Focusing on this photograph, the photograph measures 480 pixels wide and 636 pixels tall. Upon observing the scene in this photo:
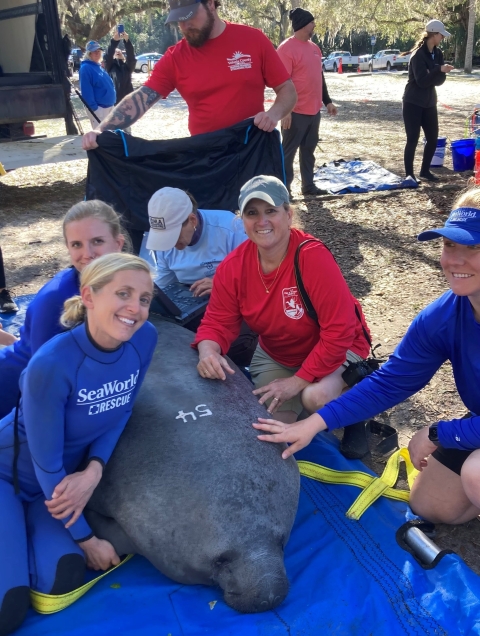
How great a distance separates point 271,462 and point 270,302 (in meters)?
0.98

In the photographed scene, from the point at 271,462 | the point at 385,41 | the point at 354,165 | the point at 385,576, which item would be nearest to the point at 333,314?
the point at 271,462

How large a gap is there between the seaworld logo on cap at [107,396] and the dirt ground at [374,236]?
1615mm

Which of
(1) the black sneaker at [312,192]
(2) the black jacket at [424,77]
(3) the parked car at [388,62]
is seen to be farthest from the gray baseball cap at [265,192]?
(3) the parked car at [388,62]

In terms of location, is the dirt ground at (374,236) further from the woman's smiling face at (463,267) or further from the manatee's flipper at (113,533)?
the manatee's flipper at (113,533)

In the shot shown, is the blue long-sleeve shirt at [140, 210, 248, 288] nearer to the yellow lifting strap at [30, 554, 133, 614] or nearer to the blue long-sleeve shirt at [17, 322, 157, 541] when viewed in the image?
the blue long-sleeve shirt at [17, 322, 157, 541]

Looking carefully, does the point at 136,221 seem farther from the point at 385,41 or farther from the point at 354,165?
the point at 385,41

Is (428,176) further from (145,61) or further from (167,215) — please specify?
(145,61)

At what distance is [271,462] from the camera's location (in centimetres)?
265

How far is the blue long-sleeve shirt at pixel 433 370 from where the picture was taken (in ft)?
8.45

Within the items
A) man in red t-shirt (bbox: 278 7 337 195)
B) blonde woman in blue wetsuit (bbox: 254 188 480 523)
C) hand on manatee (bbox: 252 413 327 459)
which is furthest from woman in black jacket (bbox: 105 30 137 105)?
hand on manatee (bbox: 252 413 327 459)

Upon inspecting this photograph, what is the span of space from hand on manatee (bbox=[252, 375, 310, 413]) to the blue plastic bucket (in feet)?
25.4

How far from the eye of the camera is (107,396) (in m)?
2.51

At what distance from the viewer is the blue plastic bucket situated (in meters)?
9.68

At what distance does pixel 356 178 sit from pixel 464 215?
761 cm
